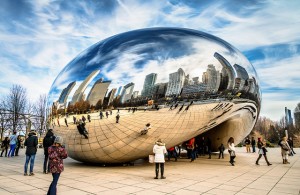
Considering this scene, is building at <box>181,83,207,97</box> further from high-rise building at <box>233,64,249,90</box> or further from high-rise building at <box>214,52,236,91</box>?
high-rise building at <box>233,64,249,90</box>

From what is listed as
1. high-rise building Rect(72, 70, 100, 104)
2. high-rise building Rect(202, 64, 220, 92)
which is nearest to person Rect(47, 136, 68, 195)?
high-rise building Rect(72, 70, 100, 104)

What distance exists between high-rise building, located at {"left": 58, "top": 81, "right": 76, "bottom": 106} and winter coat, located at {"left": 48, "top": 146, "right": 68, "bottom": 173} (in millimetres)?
3673

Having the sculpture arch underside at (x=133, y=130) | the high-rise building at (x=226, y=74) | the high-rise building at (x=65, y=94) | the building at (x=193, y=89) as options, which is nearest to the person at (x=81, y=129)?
the sculpture arch underside at (x=133, y=130)

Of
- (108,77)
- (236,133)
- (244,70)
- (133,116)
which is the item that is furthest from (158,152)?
(236,133)

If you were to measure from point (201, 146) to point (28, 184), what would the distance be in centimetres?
1127

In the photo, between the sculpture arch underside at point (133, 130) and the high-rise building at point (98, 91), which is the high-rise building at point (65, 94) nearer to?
the sculpture arch underside at point (133, 130)

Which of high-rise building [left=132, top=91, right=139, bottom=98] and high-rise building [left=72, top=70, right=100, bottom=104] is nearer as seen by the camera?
high-rise building [left=132, top=91, right=139, bottom=98]

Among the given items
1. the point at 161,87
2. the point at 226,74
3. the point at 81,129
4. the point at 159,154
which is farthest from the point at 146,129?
the point at 226,74

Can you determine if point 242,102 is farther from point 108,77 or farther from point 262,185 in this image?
point 108,77

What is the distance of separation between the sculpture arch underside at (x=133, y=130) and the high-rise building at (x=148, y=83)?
63cm

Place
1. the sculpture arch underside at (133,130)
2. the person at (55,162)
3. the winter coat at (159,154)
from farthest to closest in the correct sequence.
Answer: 1. the sculpture arch underside at (133,130)
2. the winter coat at (159,154)
3. the person at (55,162)

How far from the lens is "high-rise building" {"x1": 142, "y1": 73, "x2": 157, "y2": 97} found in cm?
796

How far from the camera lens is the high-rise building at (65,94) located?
8555mm

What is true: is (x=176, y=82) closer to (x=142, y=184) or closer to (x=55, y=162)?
(x=142, y=184)
